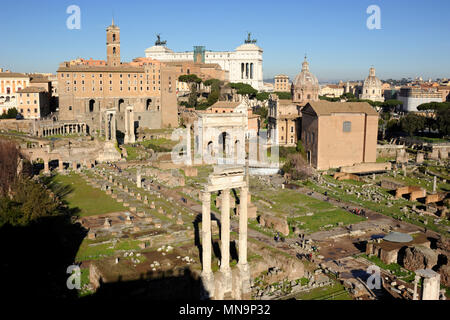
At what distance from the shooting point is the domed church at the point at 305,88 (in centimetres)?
6072

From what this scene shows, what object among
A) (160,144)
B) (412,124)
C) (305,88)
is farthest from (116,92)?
(412,124)

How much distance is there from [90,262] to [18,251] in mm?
3205

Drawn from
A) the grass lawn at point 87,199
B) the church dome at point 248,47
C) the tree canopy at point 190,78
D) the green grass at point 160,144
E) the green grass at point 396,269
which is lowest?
the green grass at point 396,269

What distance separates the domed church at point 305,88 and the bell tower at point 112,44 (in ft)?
92.3

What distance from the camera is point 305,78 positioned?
6128cm

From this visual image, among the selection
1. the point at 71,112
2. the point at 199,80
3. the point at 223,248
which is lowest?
the point at 223,248

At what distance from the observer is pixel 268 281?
20438 mm

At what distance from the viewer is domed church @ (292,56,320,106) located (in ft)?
199

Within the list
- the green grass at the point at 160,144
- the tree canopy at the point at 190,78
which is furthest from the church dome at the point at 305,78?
the tree canopy at the point at 190,78

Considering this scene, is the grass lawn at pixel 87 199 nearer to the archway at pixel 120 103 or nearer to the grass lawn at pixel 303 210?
the grass lawn at pixel 303 210

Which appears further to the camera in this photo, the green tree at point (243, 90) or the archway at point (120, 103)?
the green tree at point (243, 90)

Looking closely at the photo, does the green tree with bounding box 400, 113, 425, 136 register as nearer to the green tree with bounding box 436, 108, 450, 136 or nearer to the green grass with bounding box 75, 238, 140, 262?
the green tree with bounding box 436, 108, 450, 136

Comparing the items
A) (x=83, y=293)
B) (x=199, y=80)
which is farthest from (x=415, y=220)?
(x=199, y=80)
